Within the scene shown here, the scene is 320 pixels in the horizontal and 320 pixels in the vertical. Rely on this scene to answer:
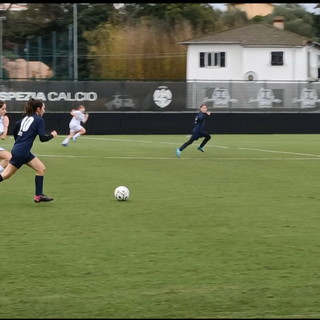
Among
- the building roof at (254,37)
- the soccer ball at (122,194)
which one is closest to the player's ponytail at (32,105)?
the soccer ball at (122,194)

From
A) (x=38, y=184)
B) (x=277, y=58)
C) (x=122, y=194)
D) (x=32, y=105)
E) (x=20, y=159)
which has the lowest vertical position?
(x=122, y=194)

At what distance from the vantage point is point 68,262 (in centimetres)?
790

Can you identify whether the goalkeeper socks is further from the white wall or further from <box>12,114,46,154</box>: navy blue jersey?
the white wall

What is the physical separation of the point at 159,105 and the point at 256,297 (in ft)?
108

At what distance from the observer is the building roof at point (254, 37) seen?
223ft

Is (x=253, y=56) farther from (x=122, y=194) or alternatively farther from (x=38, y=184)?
(x=38, y=184)

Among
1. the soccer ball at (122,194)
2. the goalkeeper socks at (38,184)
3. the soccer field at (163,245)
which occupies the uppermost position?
the goalkeeper socks at (38,184)

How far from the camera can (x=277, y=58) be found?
225ft

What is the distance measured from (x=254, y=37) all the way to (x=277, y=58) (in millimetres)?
2565

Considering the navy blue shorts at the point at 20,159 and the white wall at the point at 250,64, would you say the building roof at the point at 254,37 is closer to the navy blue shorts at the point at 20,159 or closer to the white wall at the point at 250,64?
the white wall at the point at 250,64

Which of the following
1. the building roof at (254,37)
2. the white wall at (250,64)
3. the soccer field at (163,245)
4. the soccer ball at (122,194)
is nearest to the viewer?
the soccer field at (163,245)

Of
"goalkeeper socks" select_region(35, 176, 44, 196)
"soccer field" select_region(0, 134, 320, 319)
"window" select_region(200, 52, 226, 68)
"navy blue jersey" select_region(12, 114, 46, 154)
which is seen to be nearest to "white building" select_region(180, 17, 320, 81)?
"window" select_region(200, 52, 226, 68)

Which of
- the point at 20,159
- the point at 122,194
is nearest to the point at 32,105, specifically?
the point at 20,159

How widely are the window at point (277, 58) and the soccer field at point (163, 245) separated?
49.8 meters
